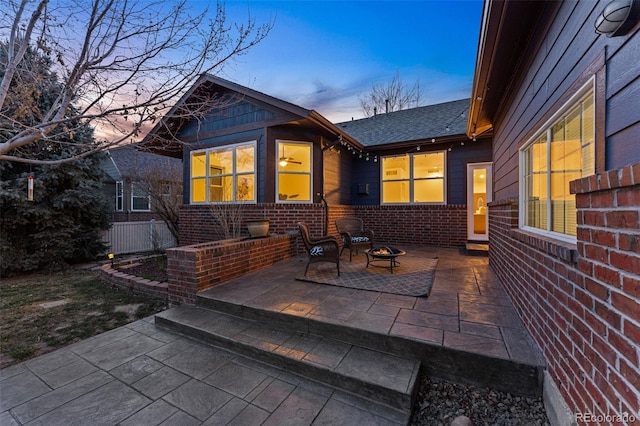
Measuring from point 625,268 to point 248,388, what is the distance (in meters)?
2.39

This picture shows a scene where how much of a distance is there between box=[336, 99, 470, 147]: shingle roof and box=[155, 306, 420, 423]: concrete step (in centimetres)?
644

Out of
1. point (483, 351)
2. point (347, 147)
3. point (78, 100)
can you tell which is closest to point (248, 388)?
point (483, 351)

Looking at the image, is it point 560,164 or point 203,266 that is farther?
point 203,266

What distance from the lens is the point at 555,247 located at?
5.78 ft

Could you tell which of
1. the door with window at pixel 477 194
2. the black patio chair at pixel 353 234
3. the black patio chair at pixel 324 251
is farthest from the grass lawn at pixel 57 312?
the door with window at pixel 477 194

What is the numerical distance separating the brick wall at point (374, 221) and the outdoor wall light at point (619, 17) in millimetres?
5500

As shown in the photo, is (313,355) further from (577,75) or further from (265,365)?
(577,75)

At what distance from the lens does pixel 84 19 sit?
10.2 feet

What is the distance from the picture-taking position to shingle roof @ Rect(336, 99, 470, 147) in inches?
292

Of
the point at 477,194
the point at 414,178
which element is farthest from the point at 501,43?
the point at 477,194

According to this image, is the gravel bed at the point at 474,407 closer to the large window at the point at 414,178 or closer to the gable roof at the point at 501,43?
the gable roof at the point at 501,43

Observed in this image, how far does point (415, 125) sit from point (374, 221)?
3475 millimetres

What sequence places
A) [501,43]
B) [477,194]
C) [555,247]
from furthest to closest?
1. [477,194]
2. [501,43]
3. [555,247]

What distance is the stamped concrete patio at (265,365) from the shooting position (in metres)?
1.81
